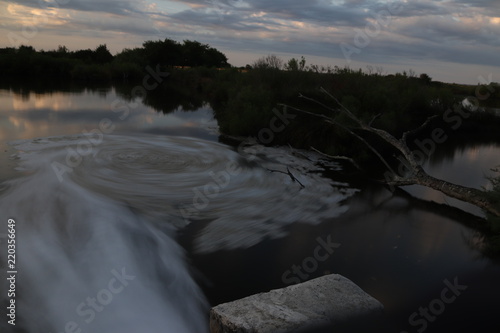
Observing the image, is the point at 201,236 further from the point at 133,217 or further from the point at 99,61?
the point at 99,61

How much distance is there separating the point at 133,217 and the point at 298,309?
3358 mm

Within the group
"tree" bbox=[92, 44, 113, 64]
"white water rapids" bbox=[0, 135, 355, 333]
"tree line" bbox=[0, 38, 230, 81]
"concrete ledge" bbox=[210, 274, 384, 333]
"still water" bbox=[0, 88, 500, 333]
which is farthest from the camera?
"tree" bbox=[92, 44, 113, 64]

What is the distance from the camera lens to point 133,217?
623 centimetres

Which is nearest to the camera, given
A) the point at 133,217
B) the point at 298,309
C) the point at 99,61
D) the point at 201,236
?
the point at 298,309

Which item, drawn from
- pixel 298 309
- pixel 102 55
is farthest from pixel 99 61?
pixel 298 309

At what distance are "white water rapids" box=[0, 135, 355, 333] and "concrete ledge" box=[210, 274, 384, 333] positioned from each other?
19.7 inches

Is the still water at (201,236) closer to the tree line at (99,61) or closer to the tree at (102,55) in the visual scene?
the tree line at (99,61)

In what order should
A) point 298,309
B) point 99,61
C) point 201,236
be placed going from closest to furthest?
point 298,309 < point 201,236 < point 99,61

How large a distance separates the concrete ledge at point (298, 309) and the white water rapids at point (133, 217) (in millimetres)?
500

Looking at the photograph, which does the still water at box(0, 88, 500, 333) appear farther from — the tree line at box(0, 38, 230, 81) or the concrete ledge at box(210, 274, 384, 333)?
the tree line at box(0, 38, 230, 81)

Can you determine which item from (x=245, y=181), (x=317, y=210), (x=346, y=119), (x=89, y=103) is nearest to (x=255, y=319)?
(x=317, y=210)

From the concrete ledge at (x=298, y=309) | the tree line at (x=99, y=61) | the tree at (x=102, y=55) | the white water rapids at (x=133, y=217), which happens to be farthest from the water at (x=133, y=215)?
the tree at (x=102, y=55)

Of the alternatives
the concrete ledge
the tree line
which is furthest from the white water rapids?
the tree line

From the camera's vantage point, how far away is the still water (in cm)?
424
